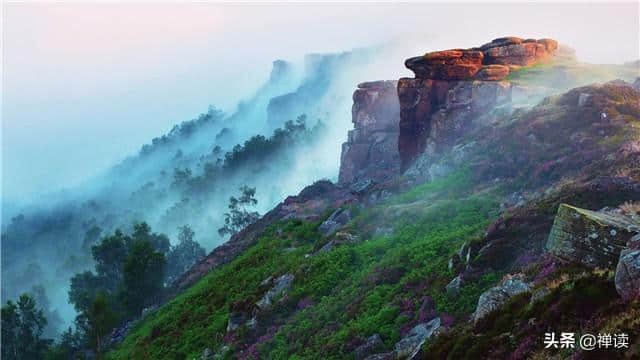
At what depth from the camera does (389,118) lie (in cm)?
8250

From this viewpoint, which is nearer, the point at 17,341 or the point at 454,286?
the point at 454,286

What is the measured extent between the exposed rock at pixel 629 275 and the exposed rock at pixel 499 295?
3.50m

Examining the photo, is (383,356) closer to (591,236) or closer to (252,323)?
(591,236)

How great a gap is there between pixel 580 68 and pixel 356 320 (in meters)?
50.7

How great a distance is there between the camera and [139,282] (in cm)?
6250

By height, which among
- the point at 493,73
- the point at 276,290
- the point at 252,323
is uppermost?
the point at 493,73

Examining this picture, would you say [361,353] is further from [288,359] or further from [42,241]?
[42,241]

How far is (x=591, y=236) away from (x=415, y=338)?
7173 mm

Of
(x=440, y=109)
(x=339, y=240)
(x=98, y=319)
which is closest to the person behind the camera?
(x=339, y=240)

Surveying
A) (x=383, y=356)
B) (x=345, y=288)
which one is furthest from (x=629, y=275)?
(x=345, y=288)

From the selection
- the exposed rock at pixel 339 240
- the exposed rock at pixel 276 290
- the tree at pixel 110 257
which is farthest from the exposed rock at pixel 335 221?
the tree at pixel 110 257

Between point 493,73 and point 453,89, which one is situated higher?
point 493,73

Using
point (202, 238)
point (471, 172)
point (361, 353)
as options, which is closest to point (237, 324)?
point (361, 353)

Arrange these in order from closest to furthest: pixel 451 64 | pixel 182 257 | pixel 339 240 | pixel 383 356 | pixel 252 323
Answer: pixel 383 356, pixel 252 323, pixel 339 240, pixel 451 64, pixel 182 257
